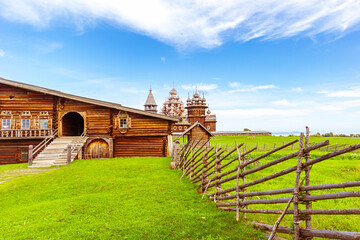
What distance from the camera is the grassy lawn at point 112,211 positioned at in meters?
5.14

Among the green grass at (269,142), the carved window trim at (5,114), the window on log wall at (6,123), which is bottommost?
the green grass at (269,142)

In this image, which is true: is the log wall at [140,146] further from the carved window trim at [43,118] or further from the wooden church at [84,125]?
the carved window trim at [43,118]

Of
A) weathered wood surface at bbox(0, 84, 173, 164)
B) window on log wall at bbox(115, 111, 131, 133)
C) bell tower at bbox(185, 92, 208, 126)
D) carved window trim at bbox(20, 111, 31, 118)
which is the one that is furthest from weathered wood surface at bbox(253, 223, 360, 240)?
bell tower at bbox(185, 92, 208, 126)

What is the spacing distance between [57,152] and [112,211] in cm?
1325

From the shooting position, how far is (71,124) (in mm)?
23938

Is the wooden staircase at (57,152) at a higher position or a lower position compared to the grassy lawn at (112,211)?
higher

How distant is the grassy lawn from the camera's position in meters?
5.14

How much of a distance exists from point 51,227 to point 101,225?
1321 mm

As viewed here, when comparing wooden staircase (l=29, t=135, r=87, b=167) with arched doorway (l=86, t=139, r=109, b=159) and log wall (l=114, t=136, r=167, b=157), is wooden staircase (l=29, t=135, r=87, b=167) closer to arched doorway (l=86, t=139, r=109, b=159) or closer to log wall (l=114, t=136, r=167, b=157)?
arched doorway (l=86, t=139, r=109, b=159)

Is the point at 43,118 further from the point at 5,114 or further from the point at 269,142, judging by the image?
the point at 269,142

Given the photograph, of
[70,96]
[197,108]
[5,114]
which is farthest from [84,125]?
[197,108]

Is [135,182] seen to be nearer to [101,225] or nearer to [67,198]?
[67,198]

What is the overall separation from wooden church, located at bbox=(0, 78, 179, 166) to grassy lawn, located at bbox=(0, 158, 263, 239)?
9.38 meters

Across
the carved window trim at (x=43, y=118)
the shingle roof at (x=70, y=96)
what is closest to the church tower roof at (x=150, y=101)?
the carved window trim at (x=43, y=118)
